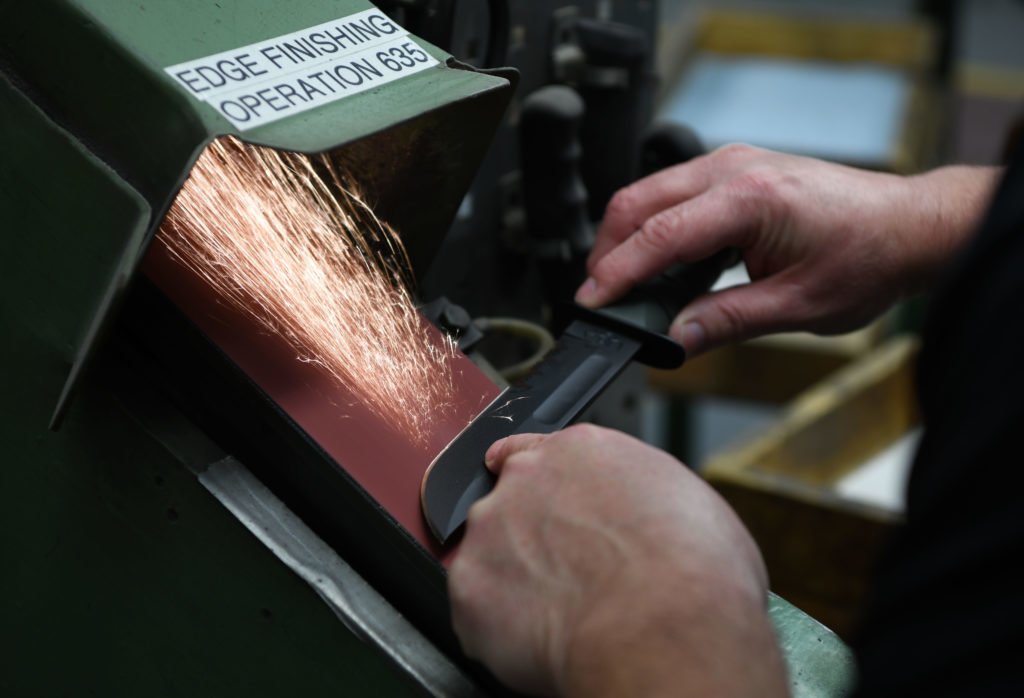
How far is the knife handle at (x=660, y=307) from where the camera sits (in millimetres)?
935

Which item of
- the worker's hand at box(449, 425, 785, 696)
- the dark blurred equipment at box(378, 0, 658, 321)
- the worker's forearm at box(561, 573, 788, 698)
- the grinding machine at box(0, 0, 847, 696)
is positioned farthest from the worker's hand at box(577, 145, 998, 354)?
the worker's forearm at box(561, 573, 788, 698)

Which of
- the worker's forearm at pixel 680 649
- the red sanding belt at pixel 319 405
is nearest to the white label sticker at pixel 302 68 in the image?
the red sanding belt at pixel 319 405

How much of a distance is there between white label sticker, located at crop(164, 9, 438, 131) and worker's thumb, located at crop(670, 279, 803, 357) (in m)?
0.38

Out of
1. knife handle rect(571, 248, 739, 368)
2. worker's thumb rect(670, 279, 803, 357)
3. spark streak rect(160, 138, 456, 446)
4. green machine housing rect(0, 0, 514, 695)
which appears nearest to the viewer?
green machine housing rect(0, 0, 514, 695)

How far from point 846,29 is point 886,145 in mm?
912

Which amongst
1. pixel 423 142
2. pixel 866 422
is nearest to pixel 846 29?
pixel 866 422

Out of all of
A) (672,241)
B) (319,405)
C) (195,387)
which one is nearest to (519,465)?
(319,405)

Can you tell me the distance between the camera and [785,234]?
1.06 meters

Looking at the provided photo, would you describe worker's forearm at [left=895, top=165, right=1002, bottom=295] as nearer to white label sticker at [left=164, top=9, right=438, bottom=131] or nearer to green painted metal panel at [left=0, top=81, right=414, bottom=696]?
white label sticker at [left=164, top=9, right=438, bottom=131]

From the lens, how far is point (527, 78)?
1.17 meters

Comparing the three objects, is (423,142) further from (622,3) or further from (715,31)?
(715,31)

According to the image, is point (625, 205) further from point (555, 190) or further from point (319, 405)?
point (319, 405)

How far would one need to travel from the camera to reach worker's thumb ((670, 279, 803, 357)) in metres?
1.04

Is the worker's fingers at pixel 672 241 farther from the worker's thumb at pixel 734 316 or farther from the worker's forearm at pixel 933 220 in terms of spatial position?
the worker's forearm at pixel 933 220
